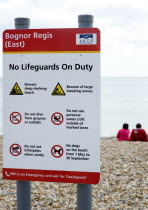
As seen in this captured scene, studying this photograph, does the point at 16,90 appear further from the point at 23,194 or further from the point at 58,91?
the point at 23,194

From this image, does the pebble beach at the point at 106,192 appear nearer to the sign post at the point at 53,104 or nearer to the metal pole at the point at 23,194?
the metal pole at the point at 23,194

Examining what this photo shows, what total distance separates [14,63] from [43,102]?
0.46 meters

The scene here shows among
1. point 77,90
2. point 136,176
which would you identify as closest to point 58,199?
point 136,176

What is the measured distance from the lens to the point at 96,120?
10.9 ft

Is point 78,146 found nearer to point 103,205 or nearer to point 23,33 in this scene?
point 23,33

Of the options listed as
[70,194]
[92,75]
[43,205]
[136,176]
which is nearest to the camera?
[92,75]

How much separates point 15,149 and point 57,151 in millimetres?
411

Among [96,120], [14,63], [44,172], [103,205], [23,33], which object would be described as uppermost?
[23,33]

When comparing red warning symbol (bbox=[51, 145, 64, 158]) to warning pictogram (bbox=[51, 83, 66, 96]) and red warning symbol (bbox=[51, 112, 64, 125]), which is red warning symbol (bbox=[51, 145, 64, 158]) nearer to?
red warning symbol (bbox=[51, 112, 64, 125])

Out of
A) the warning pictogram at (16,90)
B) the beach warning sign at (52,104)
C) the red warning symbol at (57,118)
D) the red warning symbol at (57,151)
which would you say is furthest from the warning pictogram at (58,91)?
the red warning symbol at (57,151)

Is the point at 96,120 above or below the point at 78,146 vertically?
above

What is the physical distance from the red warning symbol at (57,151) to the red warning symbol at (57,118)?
22cm

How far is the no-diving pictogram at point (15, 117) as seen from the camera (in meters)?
3.52

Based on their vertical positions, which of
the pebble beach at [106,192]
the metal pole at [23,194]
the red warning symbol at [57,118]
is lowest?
the pebble beach at [106,192]
